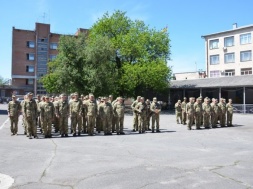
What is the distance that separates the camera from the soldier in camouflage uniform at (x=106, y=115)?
17031 mm

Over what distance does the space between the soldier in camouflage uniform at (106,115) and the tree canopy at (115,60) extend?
21.0m

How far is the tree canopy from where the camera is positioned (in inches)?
1539

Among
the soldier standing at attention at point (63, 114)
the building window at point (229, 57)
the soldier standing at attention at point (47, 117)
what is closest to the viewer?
the soldier standing at attention at point (47, 117)

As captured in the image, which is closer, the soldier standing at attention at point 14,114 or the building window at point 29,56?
the soldier standing at attention at point 14,114

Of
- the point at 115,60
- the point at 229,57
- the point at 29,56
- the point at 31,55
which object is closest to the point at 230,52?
the point at 229,57

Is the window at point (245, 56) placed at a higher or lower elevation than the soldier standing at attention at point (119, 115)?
higher

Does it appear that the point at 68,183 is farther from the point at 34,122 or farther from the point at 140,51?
the point at 140,51

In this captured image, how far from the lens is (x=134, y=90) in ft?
144

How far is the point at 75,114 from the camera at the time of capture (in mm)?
16500

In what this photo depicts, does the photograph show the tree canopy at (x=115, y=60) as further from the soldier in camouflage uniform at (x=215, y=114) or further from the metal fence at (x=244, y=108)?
the soldier in camouflage uniform at (x=215, y=114)

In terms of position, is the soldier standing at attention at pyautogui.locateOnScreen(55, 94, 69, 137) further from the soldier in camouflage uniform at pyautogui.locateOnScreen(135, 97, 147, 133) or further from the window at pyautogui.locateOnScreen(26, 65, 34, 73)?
the window at pyautogui.locateOnScreen(26, 65, 34, 73)

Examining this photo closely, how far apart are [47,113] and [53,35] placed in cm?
6302

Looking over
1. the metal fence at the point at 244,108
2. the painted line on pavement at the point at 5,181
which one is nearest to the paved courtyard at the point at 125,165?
the painted line on pavement at the point at 5,181

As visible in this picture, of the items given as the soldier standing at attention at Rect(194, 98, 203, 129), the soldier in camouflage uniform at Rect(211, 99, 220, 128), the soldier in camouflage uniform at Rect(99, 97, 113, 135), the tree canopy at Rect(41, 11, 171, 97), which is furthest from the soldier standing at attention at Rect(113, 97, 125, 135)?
the tree canopy at Rect(41, 11, 171, 97)
